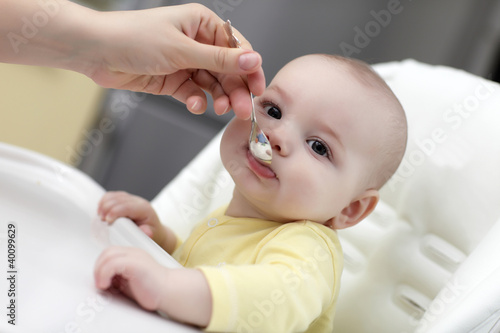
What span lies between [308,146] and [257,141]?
8 centimetres

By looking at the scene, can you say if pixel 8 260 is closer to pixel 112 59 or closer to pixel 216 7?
pixel 112 59

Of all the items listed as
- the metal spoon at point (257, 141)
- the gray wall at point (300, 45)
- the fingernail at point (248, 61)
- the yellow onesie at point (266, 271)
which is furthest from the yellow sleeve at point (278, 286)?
the gray wall at point (300, 45)

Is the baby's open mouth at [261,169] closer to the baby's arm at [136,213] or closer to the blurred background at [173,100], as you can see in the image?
the baby's arm at [136,213]

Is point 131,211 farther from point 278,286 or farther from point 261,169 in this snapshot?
point 278,286

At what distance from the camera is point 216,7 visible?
1.95 meters

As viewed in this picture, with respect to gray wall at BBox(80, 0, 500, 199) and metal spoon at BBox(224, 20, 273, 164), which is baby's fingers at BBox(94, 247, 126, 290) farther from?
gray wall at BBox(80, 0, 500, 199)

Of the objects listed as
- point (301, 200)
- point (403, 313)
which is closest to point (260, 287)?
point (301, 200)

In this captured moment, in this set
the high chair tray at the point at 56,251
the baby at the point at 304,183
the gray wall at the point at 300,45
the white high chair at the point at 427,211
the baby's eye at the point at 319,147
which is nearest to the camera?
the high chair tray at the point at 56,251

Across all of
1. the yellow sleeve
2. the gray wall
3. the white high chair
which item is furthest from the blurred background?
the yellow sleeve

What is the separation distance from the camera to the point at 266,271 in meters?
0.58

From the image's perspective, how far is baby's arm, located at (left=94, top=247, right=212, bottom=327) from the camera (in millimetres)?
531

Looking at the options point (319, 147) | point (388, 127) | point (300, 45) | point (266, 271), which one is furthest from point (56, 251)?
point (300, 45)

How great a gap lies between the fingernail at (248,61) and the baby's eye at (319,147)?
15cm

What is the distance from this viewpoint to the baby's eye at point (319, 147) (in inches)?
29.6
